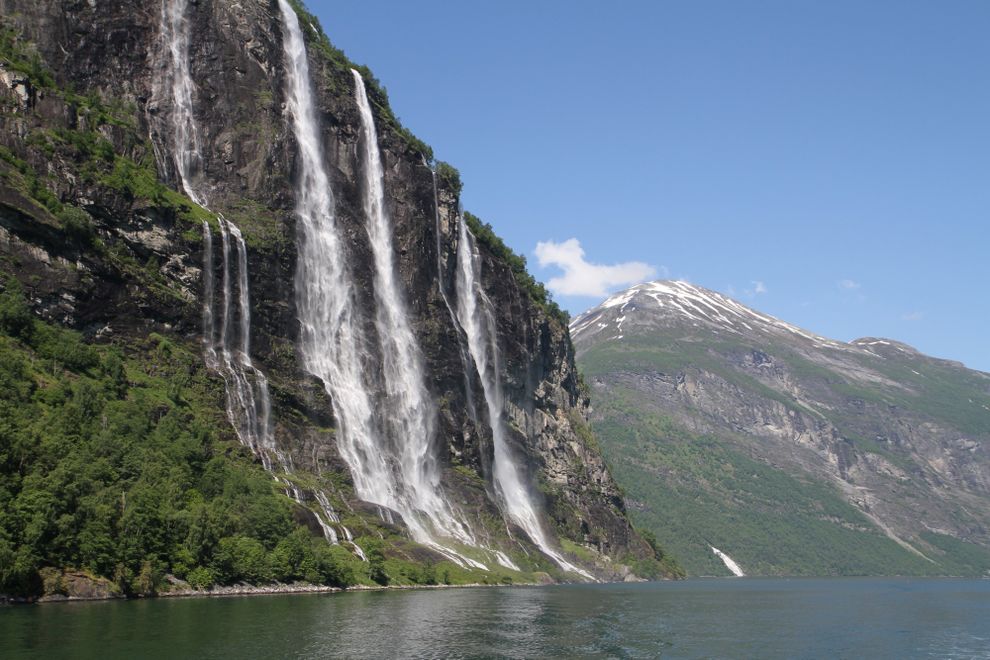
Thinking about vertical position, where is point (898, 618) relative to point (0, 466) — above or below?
below

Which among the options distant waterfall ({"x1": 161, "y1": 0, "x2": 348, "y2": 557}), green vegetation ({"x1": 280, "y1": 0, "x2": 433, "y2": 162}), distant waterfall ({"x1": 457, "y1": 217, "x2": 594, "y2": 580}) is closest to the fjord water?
distant waterfall ({"x1": 161, "y1": 0, "x2": 348, "y2": 557})

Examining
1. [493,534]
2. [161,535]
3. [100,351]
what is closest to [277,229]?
[100,351]

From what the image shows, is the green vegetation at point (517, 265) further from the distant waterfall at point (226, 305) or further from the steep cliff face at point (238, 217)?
the distant waterfall at point (226, 305)

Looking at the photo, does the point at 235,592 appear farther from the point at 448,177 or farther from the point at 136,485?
the point at 448,177

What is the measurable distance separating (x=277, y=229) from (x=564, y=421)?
68.8 meters

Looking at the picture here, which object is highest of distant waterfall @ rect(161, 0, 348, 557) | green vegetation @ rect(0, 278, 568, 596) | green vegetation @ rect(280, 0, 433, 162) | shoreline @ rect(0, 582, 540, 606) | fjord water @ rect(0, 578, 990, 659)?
→ green vegetation @ rect(280, 0, 433, 162)

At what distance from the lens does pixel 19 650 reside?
40281mm

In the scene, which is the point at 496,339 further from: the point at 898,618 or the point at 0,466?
the point at 0,466

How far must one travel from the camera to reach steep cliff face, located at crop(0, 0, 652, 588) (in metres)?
94.6

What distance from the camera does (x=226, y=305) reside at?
347 ft

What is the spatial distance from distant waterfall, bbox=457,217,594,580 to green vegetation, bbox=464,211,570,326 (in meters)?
4.57

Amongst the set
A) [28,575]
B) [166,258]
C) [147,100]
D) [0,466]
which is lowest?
[28,575]

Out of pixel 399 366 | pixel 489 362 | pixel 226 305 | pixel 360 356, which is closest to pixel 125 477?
pixel 226 305

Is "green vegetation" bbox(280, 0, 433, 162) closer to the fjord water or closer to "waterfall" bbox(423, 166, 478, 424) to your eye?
"waterfall" bbox(423, 166, 478, 424)
